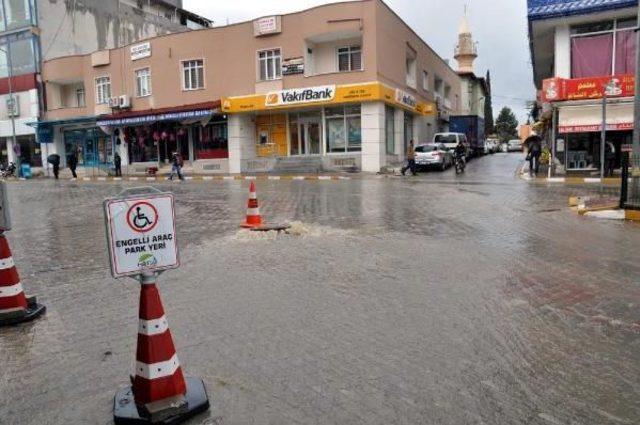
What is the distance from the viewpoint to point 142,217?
3.53 m

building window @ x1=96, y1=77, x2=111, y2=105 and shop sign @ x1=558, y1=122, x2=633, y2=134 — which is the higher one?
building window @ x1=96, y1=77, x2=111, y2=105

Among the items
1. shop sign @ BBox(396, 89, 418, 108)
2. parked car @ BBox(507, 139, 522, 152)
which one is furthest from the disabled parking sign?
parked car @ BBox(507, 139, 522, 152)

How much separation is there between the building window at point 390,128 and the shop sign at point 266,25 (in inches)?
292

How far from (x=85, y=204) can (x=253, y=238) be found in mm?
8692

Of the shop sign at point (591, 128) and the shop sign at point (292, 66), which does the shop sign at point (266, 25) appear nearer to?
the shop sign at point (292, 66)

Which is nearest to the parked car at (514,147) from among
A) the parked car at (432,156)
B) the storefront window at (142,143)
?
the parked car at (432,156)

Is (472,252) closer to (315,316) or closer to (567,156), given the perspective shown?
(315,316)

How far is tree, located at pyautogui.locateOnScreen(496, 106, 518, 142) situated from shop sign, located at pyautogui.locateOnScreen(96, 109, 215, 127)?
278ft

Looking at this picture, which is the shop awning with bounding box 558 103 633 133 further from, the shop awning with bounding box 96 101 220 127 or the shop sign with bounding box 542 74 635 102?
the shop awning with bounding box 96 101 220 127

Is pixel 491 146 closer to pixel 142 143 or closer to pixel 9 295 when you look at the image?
pixel 142 143

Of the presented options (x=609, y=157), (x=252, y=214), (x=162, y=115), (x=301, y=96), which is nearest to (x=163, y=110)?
(x=162, y=115)

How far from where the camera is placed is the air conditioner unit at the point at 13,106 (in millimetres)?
40525

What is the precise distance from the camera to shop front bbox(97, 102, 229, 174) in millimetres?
33281

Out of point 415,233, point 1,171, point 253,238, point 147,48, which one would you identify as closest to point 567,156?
point 415,233
